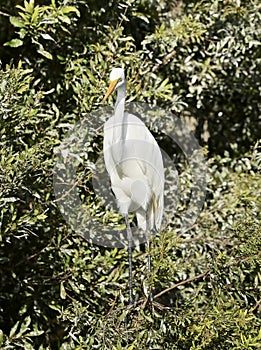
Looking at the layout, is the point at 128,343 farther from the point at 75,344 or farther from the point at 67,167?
the point at 67,167

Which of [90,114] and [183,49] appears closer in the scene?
[90,114]

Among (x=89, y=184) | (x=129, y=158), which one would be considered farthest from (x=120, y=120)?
(x=89, y=184)

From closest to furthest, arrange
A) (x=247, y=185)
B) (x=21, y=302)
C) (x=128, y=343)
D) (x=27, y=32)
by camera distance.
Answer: (x=128, y=343) < (x=27, y=32) < (x=21, y=302) < (x=247, y=185)

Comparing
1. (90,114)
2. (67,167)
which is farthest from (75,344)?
(90,114)

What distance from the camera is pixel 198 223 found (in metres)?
2.77

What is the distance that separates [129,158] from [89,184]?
59 centimetres

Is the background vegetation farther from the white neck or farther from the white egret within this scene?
the white neck

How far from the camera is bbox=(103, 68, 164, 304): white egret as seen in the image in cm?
184

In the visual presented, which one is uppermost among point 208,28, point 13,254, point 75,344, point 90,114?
point 208,28

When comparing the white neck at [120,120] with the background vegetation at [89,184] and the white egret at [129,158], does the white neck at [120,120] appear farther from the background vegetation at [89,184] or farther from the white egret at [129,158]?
the background vegetation at [89,184]

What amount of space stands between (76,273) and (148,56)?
0.95 meters

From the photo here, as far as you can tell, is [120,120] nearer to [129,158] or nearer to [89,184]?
[129,158]

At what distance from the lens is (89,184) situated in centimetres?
242

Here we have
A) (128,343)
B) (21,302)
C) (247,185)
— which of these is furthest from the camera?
(247,185)
